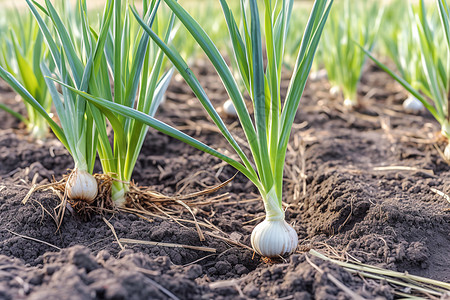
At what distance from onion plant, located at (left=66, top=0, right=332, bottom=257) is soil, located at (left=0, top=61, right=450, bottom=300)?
0.12 m

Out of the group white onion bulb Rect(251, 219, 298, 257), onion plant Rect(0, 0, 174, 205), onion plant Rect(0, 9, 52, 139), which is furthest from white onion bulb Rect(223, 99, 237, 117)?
white onion bulb Rect(251, 219, 298, 257)

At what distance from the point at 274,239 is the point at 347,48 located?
5.63ft

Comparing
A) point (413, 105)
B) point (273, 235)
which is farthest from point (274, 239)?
point (413, 105)

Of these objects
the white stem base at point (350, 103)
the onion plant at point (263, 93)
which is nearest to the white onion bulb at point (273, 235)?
the onion plant at point (263, 93)

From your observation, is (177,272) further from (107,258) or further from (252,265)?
(252,265)

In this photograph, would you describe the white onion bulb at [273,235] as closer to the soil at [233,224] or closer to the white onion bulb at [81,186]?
the soil at [233,224]

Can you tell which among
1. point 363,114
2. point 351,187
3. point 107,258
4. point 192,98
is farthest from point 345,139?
point 107,258

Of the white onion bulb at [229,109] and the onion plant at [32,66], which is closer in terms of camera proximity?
the onion plant at [32,66]

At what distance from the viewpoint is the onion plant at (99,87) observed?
1278 mm

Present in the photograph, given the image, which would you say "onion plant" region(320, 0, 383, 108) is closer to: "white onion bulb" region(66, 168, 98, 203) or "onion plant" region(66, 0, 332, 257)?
"onion plant" region(66, 0, 332, 257)

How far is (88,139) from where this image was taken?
1354mm

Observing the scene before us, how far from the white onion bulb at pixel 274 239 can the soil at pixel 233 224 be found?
0.13 feet

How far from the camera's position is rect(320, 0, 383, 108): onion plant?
98.8 inches

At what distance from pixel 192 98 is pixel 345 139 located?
3.54 ft
